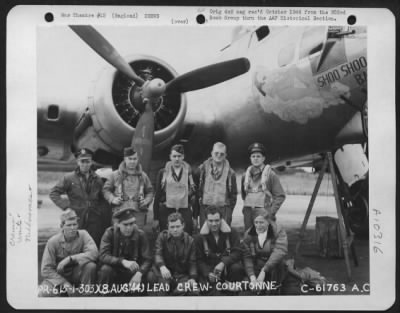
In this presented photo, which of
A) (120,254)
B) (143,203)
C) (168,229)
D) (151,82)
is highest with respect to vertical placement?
(151,82)

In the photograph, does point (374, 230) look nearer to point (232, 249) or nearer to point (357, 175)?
point (357, 175)

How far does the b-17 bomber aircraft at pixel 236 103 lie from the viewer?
187cm

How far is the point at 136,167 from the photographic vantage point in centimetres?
188

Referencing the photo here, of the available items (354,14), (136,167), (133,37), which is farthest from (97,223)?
(354,14)

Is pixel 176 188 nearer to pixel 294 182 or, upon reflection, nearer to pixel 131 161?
pixel 131 161

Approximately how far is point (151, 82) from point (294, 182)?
0.75 meters

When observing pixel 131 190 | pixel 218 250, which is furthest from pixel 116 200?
pixel 218 250

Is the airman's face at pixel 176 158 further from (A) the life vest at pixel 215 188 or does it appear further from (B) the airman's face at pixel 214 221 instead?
(B) the airman's face at pixel 214 221

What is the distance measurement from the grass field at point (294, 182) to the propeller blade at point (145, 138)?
0.34 meters

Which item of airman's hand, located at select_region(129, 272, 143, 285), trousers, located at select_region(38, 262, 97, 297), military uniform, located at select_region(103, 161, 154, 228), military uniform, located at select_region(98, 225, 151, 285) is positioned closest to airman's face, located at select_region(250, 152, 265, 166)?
military uniform, located at select_region(103, 161, 154, 228)

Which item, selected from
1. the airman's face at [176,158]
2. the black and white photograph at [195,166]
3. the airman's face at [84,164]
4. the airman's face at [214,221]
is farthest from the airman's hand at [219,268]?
the airman's face at [84,164]

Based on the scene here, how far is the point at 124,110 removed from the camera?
1910mm

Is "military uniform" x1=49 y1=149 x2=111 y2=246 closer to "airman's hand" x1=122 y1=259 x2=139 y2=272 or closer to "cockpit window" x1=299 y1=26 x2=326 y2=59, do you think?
Answer: "airman's hand" x1=122 y1=259 x2=139 y2=272

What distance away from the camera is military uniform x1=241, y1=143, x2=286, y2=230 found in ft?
6.16
